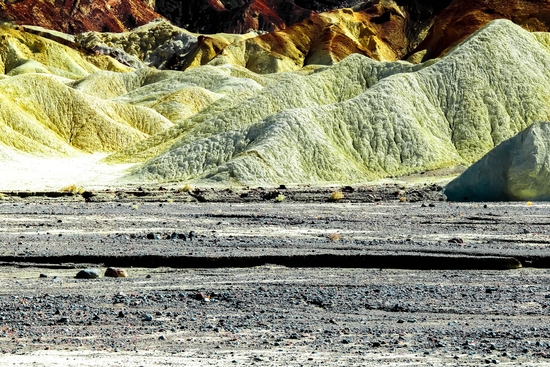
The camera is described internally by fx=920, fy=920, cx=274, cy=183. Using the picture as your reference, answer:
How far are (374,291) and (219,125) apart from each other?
46623 mm

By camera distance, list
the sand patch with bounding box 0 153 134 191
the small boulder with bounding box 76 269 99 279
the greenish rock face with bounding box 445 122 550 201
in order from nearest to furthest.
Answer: the small boulder with bounding box 76 269 99 279 < the greenish rock face with bounding box 445 122 550 201 < the sand patch with bounding box 0 153 134 191

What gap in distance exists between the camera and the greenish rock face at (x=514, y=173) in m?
35.9

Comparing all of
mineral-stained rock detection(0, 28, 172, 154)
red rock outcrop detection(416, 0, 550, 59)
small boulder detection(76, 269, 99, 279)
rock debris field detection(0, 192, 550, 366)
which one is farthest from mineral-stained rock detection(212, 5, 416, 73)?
small boulder detection(76, 269, 99, 279)

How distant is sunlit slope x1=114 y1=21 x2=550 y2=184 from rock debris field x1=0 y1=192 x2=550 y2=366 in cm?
2233

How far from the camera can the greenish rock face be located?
1415 inches

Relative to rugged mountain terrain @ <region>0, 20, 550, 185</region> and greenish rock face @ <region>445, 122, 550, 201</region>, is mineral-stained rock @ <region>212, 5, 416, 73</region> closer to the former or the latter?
rugged mountain terrain @ <region>0, 20, 550, 185</region>

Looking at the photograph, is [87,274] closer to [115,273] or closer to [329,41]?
[115,273]

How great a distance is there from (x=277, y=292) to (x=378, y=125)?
4051 cm

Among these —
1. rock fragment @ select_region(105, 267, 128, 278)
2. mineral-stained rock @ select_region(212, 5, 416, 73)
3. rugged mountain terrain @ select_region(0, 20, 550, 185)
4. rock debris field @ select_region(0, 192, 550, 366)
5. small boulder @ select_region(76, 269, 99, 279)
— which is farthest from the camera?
mineral-stained rock @ select_region(212, 5, 416, 73)

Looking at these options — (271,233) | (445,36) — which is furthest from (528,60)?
(445,36)

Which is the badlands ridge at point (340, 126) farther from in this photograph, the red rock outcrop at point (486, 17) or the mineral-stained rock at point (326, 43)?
the mineral-stained rock at point (326, 43)

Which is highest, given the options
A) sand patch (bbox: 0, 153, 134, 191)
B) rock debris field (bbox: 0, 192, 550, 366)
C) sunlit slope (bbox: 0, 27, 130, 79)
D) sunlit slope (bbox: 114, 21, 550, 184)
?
sunlit slope (bbox: 0, 27, 130, 79)

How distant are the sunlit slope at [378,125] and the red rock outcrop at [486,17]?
54903mm

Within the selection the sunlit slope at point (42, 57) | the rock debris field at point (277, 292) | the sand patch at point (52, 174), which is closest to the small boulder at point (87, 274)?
the rock debris field at point (277, 292)
